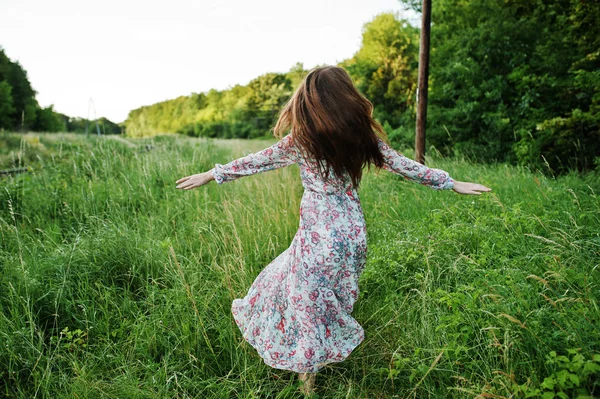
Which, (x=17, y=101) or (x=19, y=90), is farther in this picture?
(x=19, y=90)

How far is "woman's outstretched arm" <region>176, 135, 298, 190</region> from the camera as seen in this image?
7.10 feet

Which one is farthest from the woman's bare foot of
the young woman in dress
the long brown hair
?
the long brown hair

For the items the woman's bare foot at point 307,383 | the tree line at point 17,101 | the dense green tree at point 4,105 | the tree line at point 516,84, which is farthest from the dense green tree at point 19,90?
the woman's bare foot at point 307,383

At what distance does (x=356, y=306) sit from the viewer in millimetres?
→ 2846

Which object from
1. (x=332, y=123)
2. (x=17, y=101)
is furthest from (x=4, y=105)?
(x=332, y=123)

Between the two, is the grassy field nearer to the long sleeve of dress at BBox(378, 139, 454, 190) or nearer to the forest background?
the long sleeve of dress at BBox(378, 139, 454, 190)

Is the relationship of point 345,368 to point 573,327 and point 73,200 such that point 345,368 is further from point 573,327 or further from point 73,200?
point 73,200

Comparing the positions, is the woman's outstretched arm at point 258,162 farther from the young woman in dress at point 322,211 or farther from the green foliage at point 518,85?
the green foliage at point 518,85

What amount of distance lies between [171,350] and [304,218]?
1.24m

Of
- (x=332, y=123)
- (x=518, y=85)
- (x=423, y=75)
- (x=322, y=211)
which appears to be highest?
(x=518, y=85)

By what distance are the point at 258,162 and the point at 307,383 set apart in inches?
52.1

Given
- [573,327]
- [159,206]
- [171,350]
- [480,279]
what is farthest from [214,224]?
[573,327]

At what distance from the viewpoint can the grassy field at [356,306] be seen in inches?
76.5

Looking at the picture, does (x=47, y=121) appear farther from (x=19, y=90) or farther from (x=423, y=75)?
(x=423, y=75)
